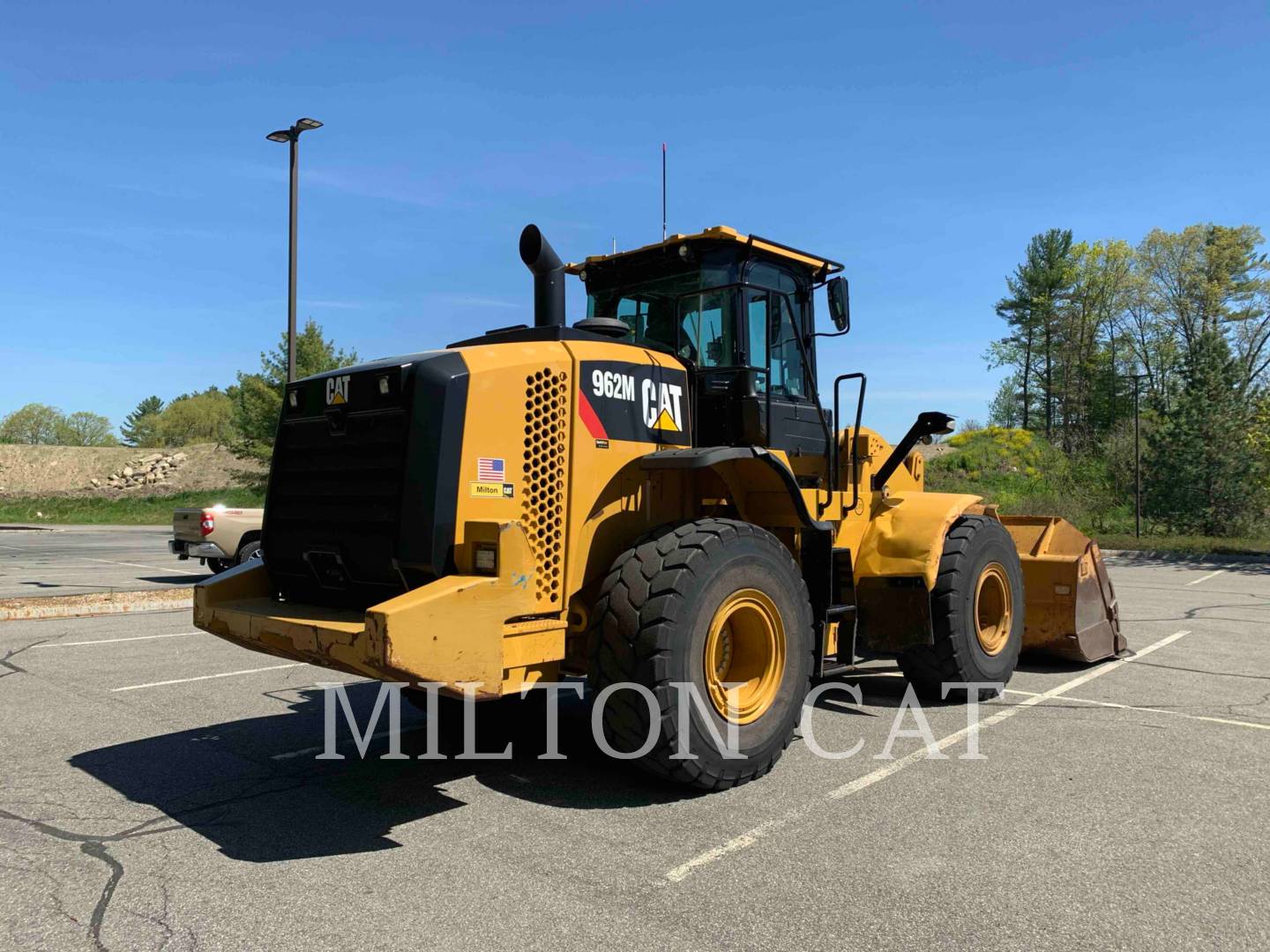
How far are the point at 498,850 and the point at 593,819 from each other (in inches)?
21.6

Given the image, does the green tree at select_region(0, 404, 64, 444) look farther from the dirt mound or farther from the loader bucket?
the loader bucket

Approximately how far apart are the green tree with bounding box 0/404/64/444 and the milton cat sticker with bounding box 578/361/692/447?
11060 cm

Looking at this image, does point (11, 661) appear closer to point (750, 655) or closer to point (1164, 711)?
point (750, 655)

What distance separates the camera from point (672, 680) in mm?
4363

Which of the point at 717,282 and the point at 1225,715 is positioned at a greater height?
the point at 717,282

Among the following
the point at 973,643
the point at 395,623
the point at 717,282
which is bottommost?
the point at 973,643

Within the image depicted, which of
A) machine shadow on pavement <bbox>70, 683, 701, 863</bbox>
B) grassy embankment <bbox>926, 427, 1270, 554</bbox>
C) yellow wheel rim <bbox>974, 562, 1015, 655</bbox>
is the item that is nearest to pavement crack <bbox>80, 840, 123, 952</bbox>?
machine shadow on pavement <bbox>70, 683, 701, 863</bbox>

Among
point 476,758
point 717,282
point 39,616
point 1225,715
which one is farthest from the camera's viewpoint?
point 39,616

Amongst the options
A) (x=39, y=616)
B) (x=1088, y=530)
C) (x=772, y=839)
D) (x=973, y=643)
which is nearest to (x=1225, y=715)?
(x=973, y=643)

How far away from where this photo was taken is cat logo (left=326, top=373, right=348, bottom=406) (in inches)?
191

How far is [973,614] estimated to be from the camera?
6777mm

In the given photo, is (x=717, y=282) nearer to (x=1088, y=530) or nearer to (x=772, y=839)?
(x=772, y=839)

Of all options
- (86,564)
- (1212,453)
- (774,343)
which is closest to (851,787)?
(774,343)

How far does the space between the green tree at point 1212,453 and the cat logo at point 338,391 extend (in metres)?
31.5
